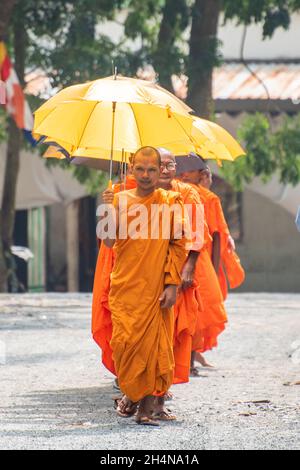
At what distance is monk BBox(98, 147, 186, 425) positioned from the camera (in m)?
8.27

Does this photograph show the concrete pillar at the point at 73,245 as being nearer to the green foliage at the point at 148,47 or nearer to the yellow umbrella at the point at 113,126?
the green foliage at the point at 148,47

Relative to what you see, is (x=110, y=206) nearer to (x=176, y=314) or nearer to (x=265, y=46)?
(x=176, y=314)

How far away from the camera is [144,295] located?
8297 mm

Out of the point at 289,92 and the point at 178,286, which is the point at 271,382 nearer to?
the point at 178,286

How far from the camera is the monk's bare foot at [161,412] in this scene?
8.46 meters

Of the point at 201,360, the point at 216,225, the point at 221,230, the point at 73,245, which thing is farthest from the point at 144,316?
the point at 73,245

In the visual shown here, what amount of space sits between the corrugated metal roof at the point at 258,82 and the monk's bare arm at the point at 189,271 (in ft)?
42.0

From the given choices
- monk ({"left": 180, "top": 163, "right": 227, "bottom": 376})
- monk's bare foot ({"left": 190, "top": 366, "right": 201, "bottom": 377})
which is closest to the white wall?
monk ({"left": 180, "top": 163, "right": 227, "bottom": 376})

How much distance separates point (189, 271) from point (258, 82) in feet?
47.3

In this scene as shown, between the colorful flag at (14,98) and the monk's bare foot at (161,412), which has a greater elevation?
the colorful flag at (14,98)

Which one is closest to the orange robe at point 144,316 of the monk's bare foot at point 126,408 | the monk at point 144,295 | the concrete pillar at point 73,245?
the monk at point 144,295

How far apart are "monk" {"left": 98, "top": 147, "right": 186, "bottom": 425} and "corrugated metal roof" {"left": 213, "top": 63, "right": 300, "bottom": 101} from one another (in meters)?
13.6
